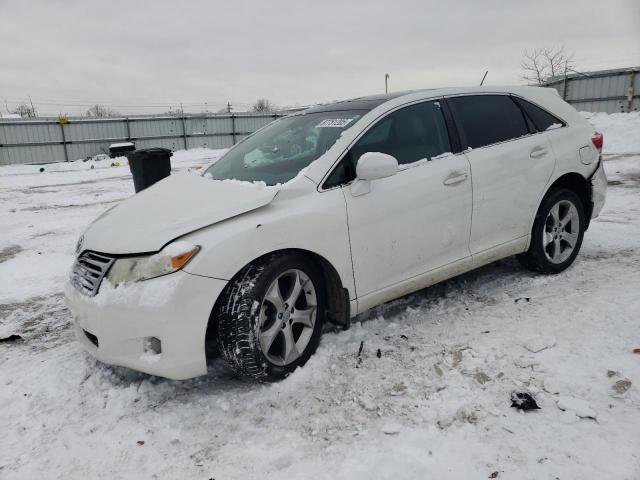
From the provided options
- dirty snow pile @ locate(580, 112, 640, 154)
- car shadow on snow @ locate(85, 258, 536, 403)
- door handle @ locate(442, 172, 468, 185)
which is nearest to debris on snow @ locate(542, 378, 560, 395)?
car shadow on snow @ locate(85, 258, 536, 403)

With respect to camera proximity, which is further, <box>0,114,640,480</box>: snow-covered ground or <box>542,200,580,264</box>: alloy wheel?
<box>542,200,580,264</box>: alloy wheel

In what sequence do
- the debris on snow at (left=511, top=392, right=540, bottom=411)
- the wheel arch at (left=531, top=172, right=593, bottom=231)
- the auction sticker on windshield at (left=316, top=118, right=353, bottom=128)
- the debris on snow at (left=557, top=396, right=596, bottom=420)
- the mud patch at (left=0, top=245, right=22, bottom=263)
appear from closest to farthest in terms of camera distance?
the debris on snow at (left=557, top=396, right=596, bottom=420)
the debris on snow at (left=511, top=392, right=540, bottom=411)
the auction sticker on windshield at (left=316, top=118, right=353, bottom=128)
the wheel arch at (left=531, top=172, right=593, bottom=231)
the mud patch at (left=0, top=245, right=22, bottom=263)

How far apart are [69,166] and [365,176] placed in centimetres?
2220

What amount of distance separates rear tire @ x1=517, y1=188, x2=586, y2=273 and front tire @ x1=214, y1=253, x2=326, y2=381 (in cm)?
214

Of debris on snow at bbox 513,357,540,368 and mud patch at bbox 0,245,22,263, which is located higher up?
mud patch at bbox 0,245,22,263

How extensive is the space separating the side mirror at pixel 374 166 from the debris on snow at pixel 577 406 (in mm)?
1604

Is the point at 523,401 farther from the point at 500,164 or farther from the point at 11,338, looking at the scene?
the point at 11,338

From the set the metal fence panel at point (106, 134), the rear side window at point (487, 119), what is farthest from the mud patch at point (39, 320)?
the metal fence panel at point (106, 134)

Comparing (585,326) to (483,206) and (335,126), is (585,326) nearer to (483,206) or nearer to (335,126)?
(483,206)

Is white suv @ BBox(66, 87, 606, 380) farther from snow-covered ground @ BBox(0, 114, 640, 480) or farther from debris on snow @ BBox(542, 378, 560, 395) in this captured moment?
debris on snow @ BBox(542, 378, 560, 395)

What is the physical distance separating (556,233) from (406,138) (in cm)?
178

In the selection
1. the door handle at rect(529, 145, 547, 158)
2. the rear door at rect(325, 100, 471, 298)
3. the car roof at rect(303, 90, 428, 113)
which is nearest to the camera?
the rear door at rect(325, 100, 471, 298)

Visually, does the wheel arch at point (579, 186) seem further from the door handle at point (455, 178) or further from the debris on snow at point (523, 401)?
the debris on snow at point (523, 401)

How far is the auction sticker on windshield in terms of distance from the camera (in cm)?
336
